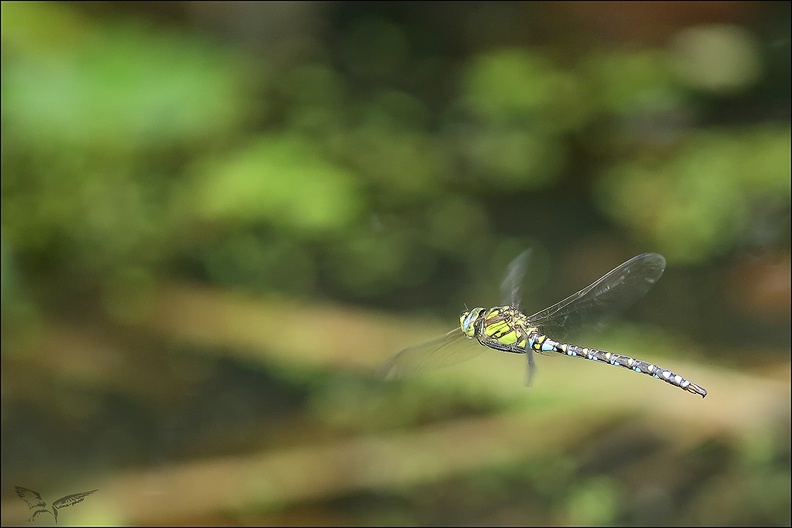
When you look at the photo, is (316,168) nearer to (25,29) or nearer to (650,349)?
(25,29)

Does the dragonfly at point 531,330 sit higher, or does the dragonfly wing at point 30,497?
the dragonfly at point 531,330

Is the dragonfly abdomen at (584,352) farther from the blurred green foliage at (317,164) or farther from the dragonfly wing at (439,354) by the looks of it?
the blurred green foliage at (317,164)

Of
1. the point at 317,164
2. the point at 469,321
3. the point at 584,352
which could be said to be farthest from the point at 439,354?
the point at 317,164

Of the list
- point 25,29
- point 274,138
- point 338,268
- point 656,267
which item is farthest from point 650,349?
point 25,29

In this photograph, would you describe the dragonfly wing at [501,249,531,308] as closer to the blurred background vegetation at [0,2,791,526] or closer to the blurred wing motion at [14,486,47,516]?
the blurred background vegetation at [0,2,791,526]

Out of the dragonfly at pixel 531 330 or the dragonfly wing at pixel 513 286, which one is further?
the dragonfly wing at pixel 513 286
